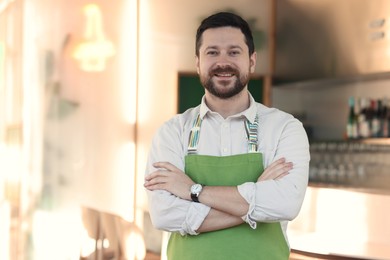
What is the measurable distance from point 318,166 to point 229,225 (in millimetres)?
3289

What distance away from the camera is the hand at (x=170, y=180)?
1572 millimetres

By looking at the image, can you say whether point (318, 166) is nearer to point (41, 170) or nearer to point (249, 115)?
point (41, 170)

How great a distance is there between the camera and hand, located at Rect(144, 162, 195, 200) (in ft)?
5.16

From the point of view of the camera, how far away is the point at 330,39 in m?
4.63

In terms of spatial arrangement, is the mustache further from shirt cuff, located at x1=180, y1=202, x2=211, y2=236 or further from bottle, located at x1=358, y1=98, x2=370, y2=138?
bottle, located at x1=358, y1=98, x2=370, y2=138

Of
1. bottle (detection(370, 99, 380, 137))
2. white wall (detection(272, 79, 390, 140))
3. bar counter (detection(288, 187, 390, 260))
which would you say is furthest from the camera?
white wall (detection(272, 79, 390, 140))

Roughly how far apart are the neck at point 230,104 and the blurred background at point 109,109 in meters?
2.28

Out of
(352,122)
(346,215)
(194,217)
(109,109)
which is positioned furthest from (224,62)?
(352,122)

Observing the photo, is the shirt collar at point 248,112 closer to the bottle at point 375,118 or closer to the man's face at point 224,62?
the man's face at point 224,62

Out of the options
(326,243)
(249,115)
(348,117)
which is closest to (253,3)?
(348,117)

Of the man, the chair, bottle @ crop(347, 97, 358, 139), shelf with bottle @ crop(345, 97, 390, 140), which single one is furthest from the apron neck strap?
bottle @ crop(347, 97, 358, 139)

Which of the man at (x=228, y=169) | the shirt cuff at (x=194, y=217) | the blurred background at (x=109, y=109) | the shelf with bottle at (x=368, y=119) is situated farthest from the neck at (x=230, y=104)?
the shelf with bottle at (x=368, y=119)

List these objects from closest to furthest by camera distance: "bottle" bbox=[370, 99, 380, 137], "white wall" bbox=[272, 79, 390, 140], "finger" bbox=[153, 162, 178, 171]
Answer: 1. "finger" bbox=[153, 162, 178, 171]
2. "bottle" bbox=[370, 99, 380, 137]
3. "white wall" bbox=[272, 79, 390, 140]

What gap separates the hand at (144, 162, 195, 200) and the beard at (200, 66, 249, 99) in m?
0.21
